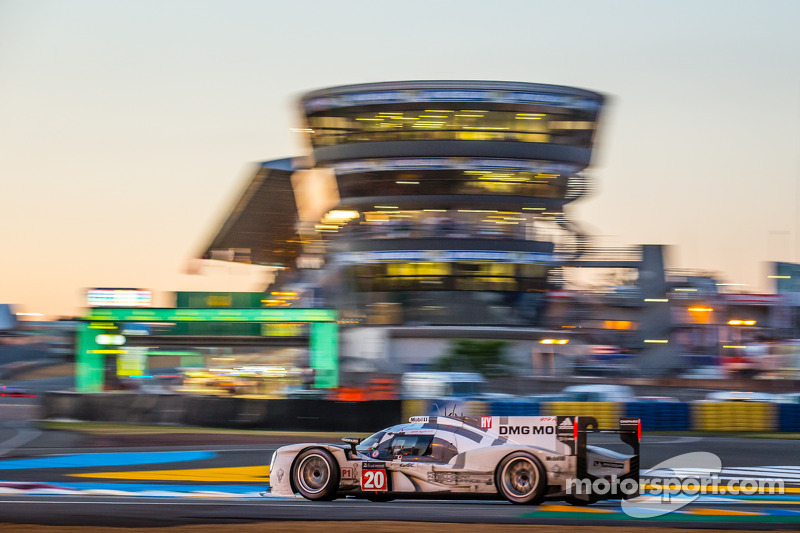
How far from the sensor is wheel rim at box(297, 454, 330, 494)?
13.0m

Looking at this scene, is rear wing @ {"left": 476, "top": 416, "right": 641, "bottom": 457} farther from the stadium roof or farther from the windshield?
the stadium roof

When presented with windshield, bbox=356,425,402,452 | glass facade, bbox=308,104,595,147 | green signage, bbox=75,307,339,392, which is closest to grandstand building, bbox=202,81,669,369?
glass facade, bbox=308,104,595,147

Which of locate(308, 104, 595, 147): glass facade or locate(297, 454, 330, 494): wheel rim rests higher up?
locate(308, 104, 595, 147): glass facade

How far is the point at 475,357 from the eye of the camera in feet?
210

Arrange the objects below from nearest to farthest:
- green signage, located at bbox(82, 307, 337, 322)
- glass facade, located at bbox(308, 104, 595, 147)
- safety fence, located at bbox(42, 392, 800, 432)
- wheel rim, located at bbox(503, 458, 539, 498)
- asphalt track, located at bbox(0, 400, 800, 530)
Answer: asphalt track, located at bbox(0, 400, 800, 530)
wheel rim, located at bbox(503, 458, 539, 498)
safety fence, located at bbox(42, 392, 800, 432)
green signage, located at bbox(82, 307, 337, 322)
glass facade, located at bbox(308, 104, 595, 147)

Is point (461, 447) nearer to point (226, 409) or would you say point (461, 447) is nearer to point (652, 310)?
point (226, 409)

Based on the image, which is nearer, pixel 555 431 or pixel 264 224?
pixel 555 431

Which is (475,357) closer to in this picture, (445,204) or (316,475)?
(445,204)

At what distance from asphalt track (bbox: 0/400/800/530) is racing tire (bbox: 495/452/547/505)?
17 cm

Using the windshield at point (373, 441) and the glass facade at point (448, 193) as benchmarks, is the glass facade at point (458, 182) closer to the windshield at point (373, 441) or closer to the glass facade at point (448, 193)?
the glass facade at point (448, 193)

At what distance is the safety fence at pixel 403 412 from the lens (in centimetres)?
2628

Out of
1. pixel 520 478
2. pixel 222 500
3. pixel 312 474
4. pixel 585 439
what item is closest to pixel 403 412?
pixel 222 500

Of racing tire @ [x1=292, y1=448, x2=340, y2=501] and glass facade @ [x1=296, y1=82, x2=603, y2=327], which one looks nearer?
racing tire @ [x1=292, y1=448, x2=340, y2=501]

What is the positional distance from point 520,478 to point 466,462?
2.21 ft
